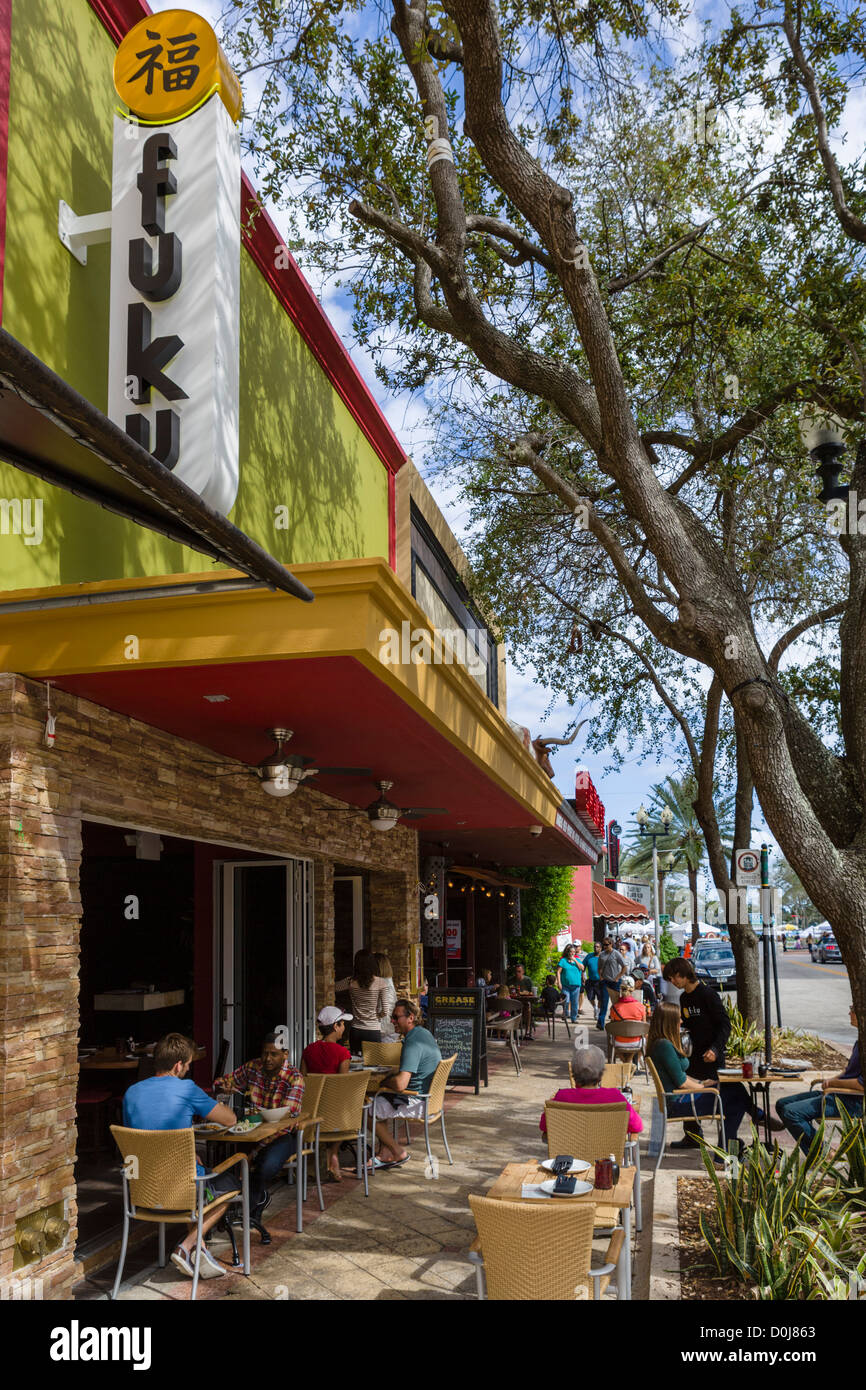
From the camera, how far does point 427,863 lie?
18.2 metres

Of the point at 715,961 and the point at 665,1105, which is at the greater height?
the point at 665,1105

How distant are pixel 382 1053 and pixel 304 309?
281 inches

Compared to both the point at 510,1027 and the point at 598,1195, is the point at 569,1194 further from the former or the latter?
the point at 510,1027

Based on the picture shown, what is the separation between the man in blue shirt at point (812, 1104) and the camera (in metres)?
7.55

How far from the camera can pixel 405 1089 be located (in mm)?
8430

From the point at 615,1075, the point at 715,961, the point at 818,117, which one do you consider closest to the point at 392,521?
the point at 818,117

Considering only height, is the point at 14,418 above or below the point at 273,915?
above

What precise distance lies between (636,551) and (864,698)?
7.32 meters

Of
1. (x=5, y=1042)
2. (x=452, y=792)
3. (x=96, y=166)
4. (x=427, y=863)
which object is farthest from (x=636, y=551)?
(x=5, y=1042)

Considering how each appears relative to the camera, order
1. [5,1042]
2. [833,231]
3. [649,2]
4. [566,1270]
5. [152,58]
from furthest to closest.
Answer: [833,231], [649,2], [152,58], [5,1042], [566,1270]

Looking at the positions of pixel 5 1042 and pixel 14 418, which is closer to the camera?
pixel 14 418

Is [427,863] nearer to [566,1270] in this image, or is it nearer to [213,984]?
[213,984]

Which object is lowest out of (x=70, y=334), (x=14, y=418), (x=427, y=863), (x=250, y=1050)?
(x=250, y=1050)

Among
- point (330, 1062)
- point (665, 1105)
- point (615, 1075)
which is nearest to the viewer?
point (330, 1062)
